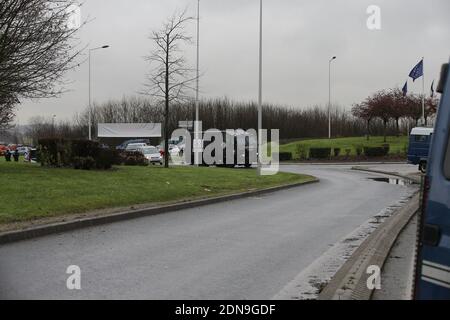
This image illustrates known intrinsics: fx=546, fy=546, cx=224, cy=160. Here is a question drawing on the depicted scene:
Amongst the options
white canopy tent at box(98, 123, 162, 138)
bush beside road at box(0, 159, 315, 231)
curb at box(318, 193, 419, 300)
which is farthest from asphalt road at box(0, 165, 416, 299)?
white canopy tent at box(98, 123, 162, 138)

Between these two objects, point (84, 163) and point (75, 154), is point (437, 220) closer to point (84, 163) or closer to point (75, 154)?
point (84, 163)

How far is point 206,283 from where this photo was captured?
642cm

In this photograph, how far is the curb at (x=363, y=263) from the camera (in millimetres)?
5824

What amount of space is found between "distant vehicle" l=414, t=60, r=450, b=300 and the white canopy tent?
70367 mm

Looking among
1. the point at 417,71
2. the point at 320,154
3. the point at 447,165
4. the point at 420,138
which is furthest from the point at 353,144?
the point at 447,165

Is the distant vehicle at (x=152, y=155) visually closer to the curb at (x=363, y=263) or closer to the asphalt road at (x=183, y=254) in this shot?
the asphalt road at (x=183, y=254)

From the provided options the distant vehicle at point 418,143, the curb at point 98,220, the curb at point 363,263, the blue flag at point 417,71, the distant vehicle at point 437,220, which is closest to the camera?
the distant vehicle at point 437,220

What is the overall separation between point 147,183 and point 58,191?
4111mm

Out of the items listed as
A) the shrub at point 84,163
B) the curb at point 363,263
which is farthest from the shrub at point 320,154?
the curb at point 363,263

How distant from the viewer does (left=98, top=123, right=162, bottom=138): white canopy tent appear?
7306cm

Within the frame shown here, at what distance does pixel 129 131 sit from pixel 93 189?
2325 inches

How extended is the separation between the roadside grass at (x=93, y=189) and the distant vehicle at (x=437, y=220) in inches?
334
